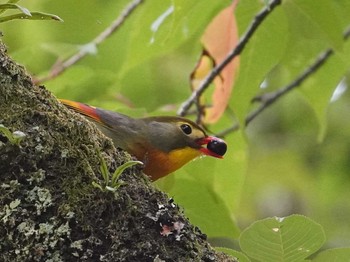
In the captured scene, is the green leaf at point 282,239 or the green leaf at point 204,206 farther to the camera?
the green leaf at point 204,206

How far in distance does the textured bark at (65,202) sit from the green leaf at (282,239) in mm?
76

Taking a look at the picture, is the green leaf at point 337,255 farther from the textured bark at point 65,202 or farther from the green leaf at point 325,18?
the green leaf at point 325,18

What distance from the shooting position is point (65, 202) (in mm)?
1376

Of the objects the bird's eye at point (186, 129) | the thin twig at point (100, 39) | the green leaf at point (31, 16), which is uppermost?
the thin twig at point (100, 39)

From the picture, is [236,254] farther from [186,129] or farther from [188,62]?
[188,62]

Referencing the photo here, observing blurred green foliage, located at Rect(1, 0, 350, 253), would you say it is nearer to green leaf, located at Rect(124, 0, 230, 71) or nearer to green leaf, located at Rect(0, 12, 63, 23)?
green leaf, located at Rect(124, 0, 230, 71)

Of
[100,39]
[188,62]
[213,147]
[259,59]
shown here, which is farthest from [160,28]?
[188,62]

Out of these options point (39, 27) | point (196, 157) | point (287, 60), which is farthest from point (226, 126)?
point (39, 27)

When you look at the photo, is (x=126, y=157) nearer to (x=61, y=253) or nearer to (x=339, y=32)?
(x=61, y=253)

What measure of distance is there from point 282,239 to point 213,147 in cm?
126

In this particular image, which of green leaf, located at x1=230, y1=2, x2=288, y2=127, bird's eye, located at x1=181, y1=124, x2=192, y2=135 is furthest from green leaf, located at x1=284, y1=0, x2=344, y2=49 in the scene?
bird's eye, located at x1=181, y1=124, x2=192, y2=135

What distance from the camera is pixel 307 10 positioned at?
→ 9.25 ft

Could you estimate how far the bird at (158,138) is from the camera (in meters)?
2.80

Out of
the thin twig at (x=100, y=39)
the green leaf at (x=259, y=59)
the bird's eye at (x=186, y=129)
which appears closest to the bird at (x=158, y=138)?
the bird's eye at (x=186, y=129)
